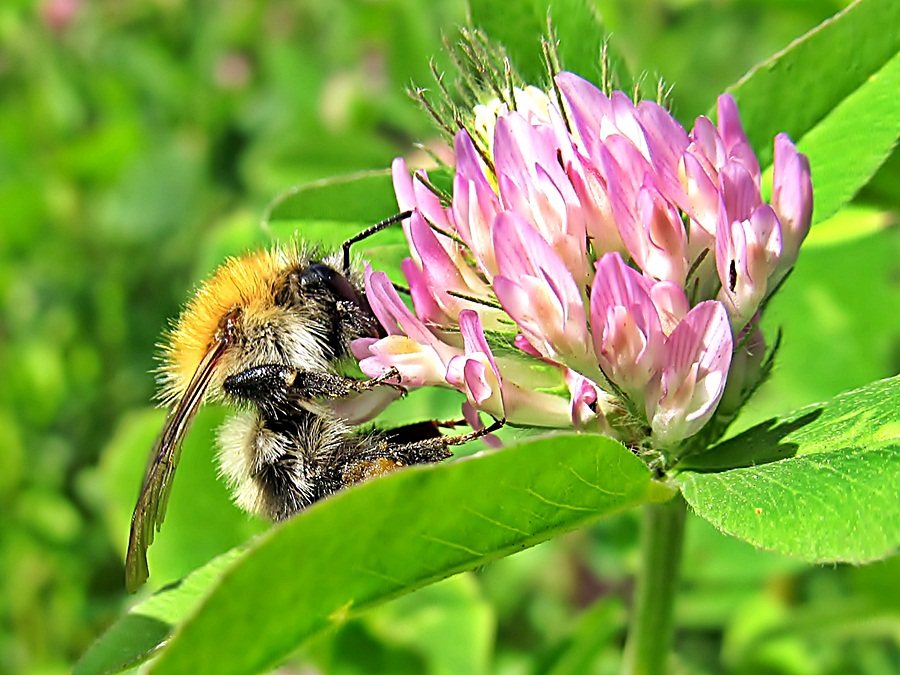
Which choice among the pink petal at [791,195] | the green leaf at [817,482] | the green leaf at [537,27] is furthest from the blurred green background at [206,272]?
the green leaf at [817,482]

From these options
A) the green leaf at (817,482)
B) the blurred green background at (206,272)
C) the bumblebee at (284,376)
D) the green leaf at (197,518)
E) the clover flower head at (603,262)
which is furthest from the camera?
the blurred green background at (206,272)

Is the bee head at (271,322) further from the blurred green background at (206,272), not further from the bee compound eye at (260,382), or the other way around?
the blurred green background at (206,272)

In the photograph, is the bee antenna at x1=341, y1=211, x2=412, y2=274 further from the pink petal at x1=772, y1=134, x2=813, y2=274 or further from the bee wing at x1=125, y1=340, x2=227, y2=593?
the pink petal at x1=772, y1=134, x2=813, y2=274

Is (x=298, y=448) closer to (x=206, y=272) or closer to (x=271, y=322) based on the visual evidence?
(x=271, y=322)

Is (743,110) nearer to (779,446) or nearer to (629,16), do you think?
(779,446)

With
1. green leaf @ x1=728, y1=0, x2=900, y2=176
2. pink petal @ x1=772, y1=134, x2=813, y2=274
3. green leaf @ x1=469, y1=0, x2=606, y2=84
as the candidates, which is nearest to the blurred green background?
green leaf @ x1=469, y1=0, x2=606, y2=84

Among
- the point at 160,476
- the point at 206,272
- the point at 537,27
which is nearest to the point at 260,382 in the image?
the point at 160,476
